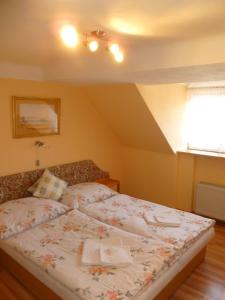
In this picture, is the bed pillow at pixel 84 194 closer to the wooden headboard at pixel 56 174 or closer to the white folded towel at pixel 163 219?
the wooden headboard at pixel 56 174

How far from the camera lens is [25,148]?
144 inches

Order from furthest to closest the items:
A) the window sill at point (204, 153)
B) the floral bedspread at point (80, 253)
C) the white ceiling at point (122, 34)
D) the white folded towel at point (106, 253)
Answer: the window sill at point (204, 153), the white folded towel at point (106, 253), the floral bedspread at point (80, 253), the white ceiling at point (122, 34)

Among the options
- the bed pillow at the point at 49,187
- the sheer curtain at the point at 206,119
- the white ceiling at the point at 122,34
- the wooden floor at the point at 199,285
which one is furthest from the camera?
the sheer curtain at the point at 206,119

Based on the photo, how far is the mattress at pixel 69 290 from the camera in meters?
1.96

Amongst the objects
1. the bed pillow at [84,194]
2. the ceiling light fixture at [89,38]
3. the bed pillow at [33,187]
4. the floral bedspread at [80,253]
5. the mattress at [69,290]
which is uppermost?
the ceiling light fixture at [89,38]

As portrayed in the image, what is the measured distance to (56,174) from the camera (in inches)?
157

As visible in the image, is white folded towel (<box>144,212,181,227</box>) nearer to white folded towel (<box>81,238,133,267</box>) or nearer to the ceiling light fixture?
white folded towel (<box>81,238,133,267</box>)

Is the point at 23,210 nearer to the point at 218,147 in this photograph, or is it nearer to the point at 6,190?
the point at 6,190

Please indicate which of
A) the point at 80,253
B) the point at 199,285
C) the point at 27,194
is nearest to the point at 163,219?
the point at 199,285

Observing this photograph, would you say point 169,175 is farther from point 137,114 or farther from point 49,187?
point 49,187

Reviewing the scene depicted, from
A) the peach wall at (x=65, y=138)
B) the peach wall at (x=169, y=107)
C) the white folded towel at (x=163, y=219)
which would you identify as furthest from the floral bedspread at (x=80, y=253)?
the peach wall at (x=169, y=107)

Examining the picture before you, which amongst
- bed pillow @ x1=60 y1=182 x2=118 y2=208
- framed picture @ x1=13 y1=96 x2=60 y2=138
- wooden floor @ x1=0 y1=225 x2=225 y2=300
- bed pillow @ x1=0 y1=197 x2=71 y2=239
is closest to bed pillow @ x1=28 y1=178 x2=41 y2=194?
bed pillow @ x1=0 y1=197 x2=71 y2=239

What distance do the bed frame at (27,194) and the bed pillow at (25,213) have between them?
0.23 m

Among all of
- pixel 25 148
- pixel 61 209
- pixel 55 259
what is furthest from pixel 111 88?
pixel 55 259
